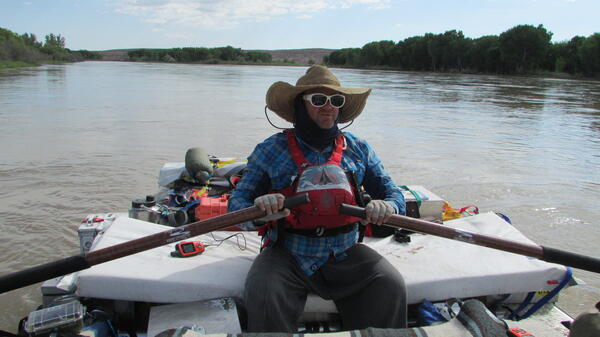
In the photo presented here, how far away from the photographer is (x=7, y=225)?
5.12 meters

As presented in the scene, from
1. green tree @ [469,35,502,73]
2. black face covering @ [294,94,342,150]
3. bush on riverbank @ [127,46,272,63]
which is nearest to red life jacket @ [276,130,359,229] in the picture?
black face covering @ [294,94,342,150]

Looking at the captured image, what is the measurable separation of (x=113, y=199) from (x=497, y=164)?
684cm

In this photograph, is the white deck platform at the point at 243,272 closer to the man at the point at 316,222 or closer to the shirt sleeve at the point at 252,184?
the man at the point at 316,222

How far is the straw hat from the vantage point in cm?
269

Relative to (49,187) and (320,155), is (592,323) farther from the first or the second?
(49,187)

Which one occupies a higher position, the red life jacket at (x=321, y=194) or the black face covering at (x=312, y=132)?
the black face covering at (x=312, y=132)

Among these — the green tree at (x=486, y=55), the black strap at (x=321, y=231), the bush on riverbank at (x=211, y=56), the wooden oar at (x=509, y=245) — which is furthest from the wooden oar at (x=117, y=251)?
the bush on riverbank at (x=211, y=56)

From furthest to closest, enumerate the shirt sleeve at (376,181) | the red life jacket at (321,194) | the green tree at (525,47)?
the green tree at (525,47) → the shirt sleeve at (376,181) → the red life jacket at (321,194)

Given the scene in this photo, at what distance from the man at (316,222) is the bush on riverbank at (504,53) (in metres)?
60.9

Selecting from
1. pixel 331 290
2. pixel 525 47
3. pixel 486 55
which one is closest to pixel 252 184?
pixel 331 290

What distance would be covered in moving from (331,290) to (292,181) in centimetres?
66

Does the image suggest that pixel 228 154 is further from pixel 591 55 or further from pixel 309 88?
pixel 591 55

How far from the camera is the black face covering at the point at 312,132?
8.62 feet

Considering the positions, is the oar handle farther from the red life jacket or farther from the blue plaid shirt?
the red life jacket
